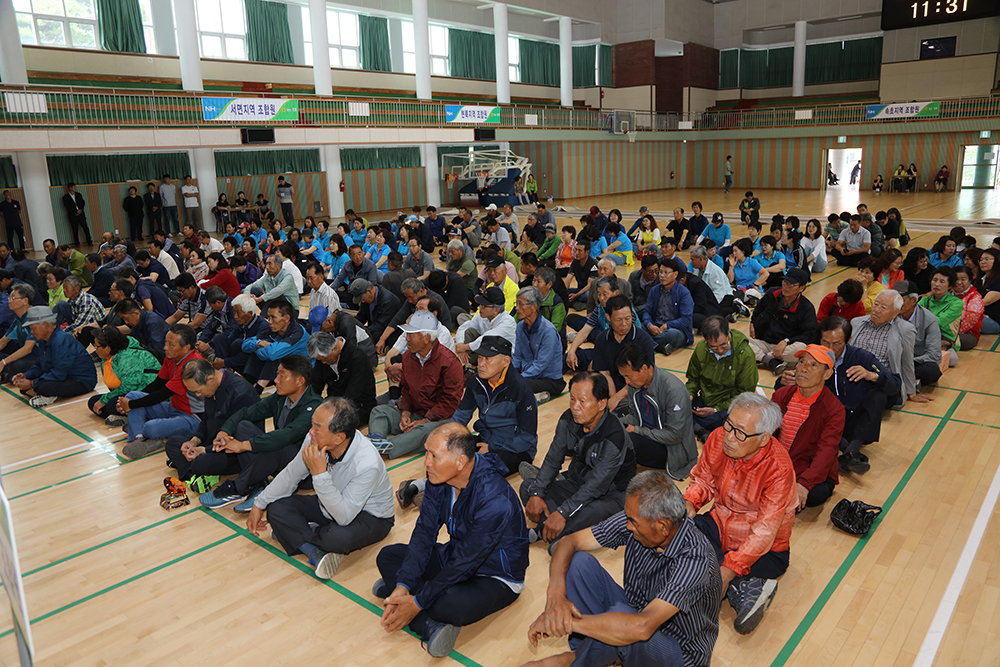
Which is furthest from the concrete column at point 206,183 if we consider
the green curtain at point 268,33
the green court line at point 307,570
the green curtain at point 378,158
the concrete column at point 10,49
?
the green court line at point 307,570

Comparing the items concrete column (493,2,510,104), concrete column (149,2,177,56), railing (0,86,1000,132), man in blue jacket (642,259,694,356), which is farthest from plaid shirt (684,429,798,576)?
concrete column (493,2,510,104)

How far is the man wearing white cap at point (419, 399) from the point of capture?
6.52 meters

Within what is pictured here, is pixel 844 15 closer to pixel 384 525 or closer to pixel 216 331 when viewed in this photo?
pixel 216 331

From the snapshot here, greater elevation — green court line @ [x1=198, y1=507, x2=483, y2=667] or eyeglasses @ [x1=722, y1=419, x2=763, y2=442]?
eyeglasses @ [x1=722, y1=419, x2=763, y2=442]

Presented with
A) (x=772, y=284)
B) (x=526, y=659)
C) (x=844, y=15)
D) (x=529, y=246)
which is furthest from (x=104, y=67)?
(x=844, y=15)

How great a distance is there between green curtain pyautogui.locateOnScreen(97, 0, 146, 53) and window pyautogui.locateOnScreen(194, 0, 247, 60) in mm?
2283

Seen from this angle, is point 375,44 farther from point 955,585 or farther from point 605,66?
point 955,585

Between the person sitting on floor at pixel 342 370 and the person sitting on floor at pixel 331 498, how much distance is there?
1.57m

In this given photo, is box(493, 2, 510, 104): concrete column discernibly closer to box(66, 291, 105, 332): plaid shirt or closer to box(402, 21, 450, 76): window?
box(402, 21, 450, 76): window

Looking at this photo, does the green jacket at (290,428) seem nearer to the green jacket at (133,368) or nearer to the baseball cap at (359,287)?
the green jacket at (133,368)

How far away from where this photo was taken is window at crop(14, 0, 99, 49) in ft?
66.6

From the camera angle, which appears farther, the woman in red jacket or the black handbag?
the woman in red jacket

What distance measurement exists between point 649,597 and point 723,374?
138 inches

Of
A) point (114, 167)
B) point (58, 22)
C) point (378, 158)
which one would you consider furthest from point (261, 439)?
point (378, 158)
